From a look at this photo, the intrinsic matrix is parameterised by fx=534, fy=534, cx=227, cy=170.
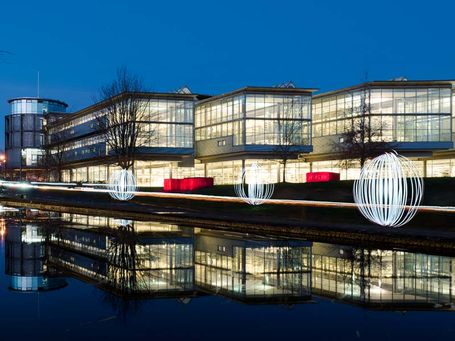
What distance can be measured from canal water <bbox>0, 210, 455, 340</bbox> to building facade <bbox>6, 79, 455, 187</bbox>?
1785 inches

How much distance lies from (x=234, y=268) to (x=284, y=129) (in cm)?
5812

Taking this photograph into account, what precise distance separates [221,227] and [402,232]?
9506 millimetres

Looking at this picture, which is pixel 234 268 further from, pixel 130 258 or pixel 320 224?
pixel 320 224

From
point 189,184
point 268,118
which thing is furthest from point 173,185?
point 268,118

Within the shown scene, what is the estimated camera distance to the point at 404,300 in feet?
38.8

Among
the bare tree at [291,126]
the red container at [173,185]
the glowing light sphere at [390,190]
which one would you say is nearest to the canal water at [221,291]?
the glowing light sphere at [390,190]

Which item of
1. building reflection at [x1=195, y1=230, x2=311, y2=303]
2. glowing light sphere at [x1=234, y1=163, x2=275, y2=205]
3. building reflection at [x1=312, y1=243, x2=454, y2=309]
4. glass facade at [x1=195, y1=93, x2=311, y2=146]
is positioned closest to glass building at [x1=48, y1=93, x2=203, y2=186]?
glass facade at [x1=195, y1=93, x2=311, y2=146]

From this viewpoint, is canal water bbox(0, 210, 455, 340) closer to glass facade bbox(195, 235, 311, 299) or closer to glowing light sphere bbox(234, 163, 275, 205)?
glass facade bbox(195, 235, 311, 299)

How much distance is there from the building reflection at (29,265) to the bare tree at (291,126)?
165 ft

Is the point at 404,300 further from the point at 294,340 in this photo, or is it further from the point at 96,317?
the point at 96,317

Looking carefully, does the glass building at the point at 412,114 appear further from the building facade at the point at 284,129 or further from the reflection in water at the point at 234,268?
the reflection in water at the point at 234,268

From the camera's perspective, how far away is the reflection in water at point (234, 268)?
40.9 feet

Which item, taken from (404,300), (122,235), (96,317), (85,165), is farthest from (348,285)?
(85,165)

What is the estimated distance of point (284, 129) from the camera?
238ft
